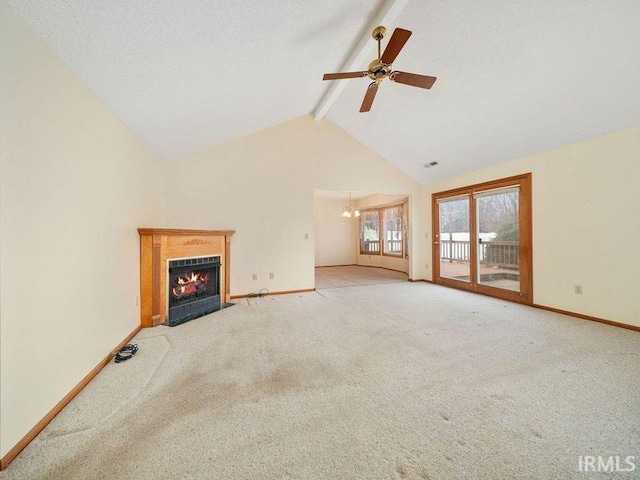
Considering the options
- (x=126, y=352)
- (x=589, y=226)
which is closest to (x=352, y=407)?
(x=126, y=352)

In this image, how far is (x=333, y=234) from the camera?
884 cm

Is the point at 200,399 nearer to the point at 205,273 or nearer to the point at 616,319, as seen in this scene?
the point at 205,273

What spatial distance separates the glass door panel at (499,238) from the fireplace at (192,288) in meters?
4.89

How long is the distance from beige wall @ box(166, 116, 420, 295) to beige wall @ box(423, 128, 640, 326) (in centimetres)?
320

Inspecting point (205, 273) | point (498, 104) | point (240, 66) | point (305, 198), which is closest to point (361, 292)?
point (305, 198)

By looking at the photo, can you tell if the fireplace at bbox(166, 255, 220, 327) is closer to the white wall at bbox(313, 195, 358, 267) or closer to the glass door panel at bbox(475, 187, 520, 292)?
the glass door panel at bbox(475, 187, 520, 292)

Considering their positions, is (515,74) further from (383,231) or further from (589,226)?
(383,231)

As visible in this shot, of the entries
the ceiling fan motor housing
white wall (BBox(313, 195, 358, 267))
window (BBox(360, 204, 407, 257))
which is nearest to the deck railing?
window (BBox(360, 204, 407, 257))

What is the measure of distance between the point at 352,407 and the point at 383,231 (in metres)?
7.02

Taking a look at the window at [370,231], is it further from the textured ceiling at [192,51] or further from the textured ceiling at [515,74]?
the textured ceiling at [192,51]

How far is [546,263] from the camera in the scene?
3.45 metres

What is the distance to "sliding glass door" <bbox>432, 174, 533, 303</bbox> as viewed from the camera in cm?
375

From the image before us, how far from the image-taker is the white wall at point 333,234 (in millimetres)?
8617

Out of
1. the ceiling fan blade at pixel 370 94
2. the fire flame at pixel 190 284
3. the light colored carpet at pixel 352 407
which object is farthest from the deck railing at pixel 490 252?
the fire flame at pixel 190 284
